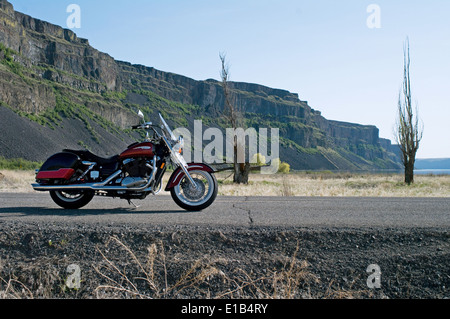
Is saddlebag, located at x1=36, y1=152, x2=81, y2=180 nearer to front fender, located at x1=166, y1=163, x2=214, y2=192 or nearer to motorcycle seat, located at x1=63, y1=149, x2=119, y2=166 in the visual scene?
motorcycle seat, located at x1=63, y1=149, x2=119, y2=166

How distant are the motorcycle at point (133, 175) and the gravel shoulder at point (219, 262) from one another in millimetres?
1770

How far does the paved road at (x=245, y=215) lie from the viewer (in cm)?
524

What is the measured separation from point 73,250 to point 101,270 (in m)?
0.53

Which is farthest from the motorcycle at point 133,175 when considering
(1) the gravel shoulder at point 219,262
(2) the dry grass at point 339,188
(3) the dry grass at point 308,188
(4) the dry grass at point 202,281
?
(2) the dry grass at point 339,188

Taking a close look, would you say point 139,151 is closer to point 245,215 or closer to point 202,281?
point 245,215

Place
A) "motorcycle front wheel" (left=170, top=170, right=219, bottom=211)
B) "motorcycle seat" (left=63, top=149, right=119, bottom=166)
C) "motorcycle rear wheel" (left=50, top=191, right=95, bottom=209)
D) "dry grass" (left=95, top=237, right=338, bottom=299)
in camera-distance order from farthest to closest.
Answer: "motorcycle rear wheel" (left=50, top=191, right=95, bottom=209), "motorcycle seat" (left=63, top=149, right=119, bottom=166), "motorcycle front wheel" (left=170, top=170, right=219, bottom=211), "dry grass" (left=95, top=237, right=338, bottom=299)

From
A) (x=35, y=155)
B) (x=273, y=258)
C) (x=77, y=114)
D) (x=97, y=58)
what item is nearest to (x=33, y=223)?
(x=273, y=258)

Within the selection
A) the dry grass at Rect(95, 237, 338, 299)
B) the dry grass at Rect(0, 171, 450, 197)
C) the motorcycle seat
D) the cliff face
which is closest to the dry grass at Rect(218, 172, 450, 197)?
the dry grass at Rect(0, 171, 450, 197)

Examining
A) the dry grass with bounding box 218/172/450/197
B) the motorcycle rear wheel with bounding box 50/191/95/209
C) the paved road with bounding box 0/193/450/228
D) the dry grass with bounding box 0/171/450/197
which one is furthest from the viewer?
the dry grass with bounding box 218/172/450/197

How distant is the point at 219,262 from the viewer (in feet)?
13.5

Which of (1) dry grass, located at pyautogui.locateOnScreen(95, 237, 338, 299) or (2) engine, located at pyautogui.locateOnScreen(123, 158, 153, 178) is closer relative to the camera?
(1) dry grass, located at pyautogui.locateOnScreen(95, 237, 338, 299)

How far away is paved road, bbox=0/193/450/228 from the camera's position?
524 centimetres
